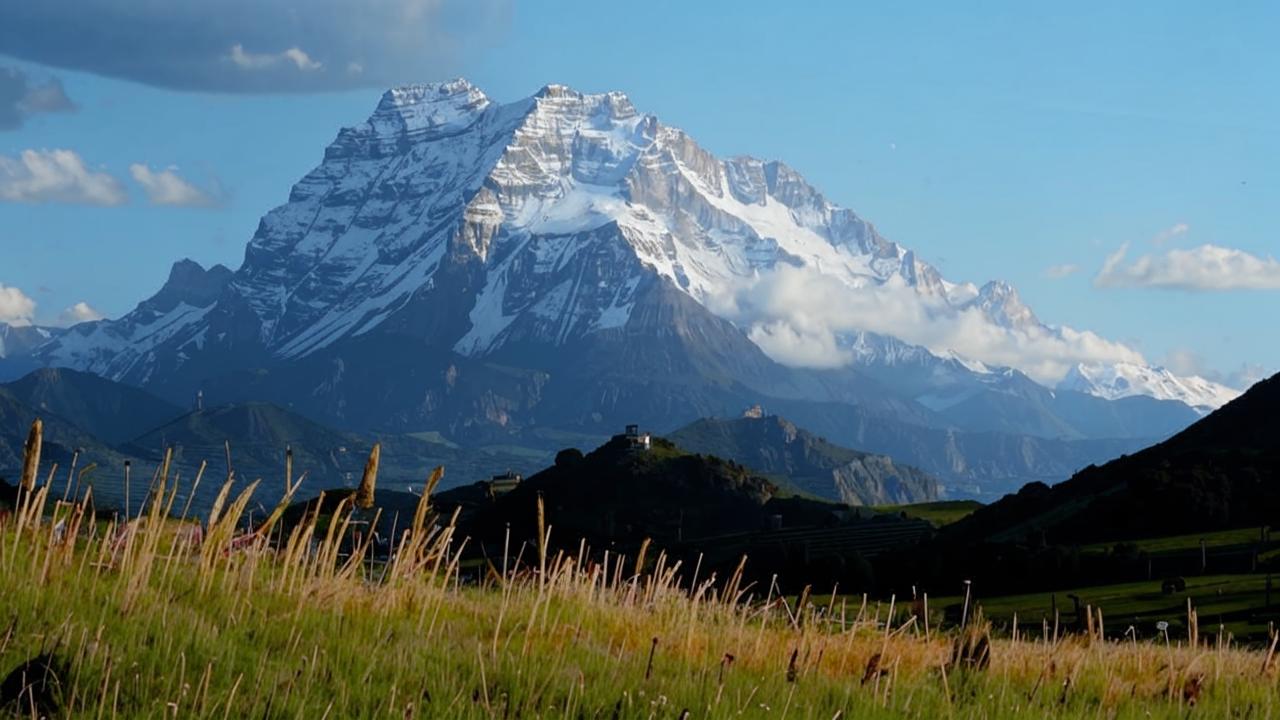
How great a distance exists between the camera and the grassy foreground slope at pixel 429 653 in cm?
951

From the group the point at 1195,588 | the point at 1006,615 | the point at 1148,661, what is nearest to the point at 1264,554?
the point at 1195,588

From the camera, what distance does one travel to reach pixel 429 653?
10977 millimetres

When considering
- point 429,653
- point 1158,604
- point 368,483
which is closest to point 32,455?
point 368,483

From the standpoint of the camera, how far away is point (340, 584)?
499 inches

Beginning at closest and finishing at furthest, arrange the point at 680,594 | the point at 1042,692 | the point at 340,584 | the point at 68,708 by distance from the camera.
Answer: the point at 68,708 → the point at 340,584 → the point at 1042,692 → the point at 680,594

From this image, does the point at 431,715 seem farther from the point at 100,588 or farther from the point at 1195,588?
the point at 1195,588

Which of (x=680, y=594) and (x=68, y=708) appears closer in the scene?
(x=68, y=708)

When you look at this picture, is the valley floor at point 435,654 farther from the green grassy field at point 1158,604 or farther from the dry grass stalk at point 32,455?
the green grassy field at point 1158,604

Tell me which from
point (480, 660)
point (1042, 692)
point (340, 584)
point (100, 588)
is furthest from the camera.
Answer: point (1042, 692)

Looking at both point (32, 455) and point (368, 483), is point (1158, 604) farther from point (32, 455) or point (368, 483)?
point (32, 455)

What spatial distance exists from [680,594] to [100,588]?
642 cm

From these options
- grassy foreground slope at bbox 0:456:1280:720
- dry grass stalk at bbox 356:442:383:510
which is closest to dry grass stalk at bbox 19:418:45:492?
grassy foreground slope at bbox 0:456:1280:720

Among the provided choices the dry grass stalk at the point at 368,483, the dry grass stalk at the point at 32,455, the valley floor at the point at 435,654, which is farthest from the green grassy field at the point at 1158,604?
the dry grass stalk at the point at 32,455

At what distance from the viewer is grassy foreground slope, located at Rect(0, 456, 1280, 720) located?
9508 millimetres
